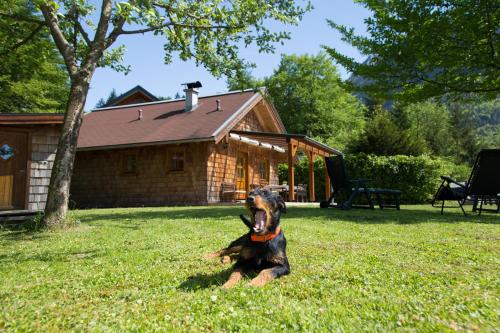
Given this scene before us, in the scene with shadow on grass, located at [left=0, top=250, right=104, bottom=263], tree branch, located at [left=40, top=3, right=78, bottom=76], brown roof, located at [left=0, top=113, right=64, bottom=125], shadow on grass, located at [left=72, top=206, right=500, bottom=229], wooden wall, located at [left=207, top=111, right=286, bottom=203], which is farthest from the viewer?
wooden wall, located at [left=207, top=111, right=286, bottom=203]

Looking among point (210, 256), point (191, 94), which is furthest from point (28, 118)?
point (191, 94)

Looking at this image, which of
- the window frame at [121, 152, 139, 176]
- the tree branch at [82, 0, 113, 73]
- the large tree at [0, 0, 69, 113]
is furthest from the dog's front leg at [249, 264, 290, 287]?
the window frame at [121, 152, 139, 176]

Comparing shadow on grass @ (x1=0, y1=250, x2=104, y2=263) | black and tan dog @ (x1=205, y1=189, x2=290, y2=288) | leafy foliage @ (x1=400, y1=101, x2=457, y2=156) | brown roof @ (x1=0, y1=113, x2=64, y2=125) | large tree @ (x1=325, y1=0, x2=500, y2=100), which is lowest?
shadow on grass @ (x1=0, y1=250, x2=104, y2=263)

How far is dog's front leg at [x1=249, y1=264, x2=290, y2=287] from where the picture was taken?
3088 mm

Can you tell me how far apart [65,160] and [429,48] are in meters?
9.63

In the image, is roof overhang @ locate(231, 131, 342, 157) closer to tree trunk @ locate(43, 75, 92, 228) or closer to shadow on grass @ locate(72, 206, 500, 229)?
shadow on grass @ locate(72, 206, 500, 229)

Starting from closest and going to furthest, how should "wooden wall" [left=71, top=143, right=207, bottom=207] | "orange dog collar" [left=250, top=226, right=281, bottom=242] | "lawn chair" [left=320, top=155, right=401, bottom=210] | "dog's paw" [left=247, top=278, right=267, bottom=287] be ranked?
"dog's paw" [left=247, top=278, right=267, bottom=287]
"orange dog collar" [left=250, top=226, right=281, bottom=242]
"lawn chair" [left=320, top=155, right=401, bottom=210]
"wooden wall" [left=71, top=143, right=207, bottom=207]

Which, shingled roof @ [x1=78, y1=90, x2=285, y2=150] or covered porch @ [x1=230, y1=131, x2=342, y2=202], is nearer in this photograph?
covered porch @ [x1=230, y1=131, x2=342, y2=202]

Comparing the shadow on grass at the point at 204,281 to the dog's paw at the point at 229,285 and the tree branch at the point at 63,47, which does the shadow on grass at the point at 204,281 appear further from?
the tree branch at the point at 63,47

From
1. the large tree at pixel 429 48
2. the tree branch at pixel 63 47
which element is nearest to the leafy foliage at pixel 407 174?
the large tree at pixel 429 48

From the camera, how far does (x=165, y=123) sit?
19.0 metres

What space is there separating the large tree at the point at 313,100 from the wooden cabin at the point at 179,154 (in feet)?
81.3

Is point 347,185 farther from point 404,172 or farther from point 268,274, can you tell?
point 268,274

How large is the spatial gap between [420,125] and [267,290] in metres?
54.4
